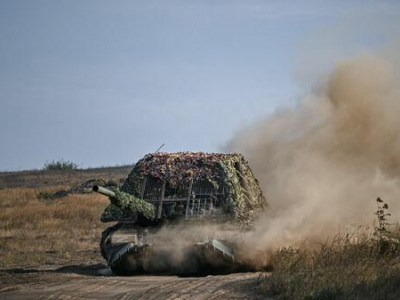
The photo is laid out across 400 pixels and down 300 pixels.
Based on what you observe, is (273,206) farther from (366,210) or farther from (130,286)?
(130,286)

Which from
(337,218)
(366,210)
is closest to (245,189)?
(337,218)

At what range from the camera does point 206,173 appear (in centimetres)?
1845

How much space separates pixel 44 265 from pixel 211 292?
772cm

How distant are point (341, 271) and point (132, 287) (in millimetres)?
3265

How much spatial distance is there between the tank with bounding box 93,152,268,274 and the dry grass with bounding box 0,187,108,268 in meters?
3.89

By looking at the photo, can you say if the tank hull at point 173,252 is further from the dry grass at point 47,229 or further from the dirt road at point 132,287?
the dry grass at point 47,229

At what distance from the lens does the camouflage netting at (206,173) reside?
1825cm

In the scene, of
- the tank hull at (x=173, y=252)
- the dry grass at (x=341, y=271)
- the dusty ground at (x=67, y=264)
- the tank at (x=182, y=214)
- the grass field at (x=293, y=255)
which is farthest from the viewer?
the tank at (x=182, y=214)

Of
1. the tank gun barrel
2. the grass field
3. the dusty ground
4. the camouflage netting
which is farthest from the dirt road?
the camouflage netting

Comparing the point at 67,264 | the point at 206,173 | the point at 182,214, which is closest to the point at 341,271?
the point at 182,214

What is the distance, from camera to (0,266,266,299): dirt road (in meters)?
13.4

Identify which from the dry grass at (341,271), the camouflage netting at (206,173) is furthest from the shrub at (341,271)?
the camouflage netting at (206,173)

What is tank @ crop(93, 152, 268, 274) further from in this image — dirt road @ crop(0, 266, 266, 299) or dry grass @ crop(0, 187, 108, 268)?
dry grass @ crop(0, 187, 108, 268)

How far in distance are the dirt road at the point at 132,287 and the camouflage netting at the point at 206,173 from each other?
2.05m
